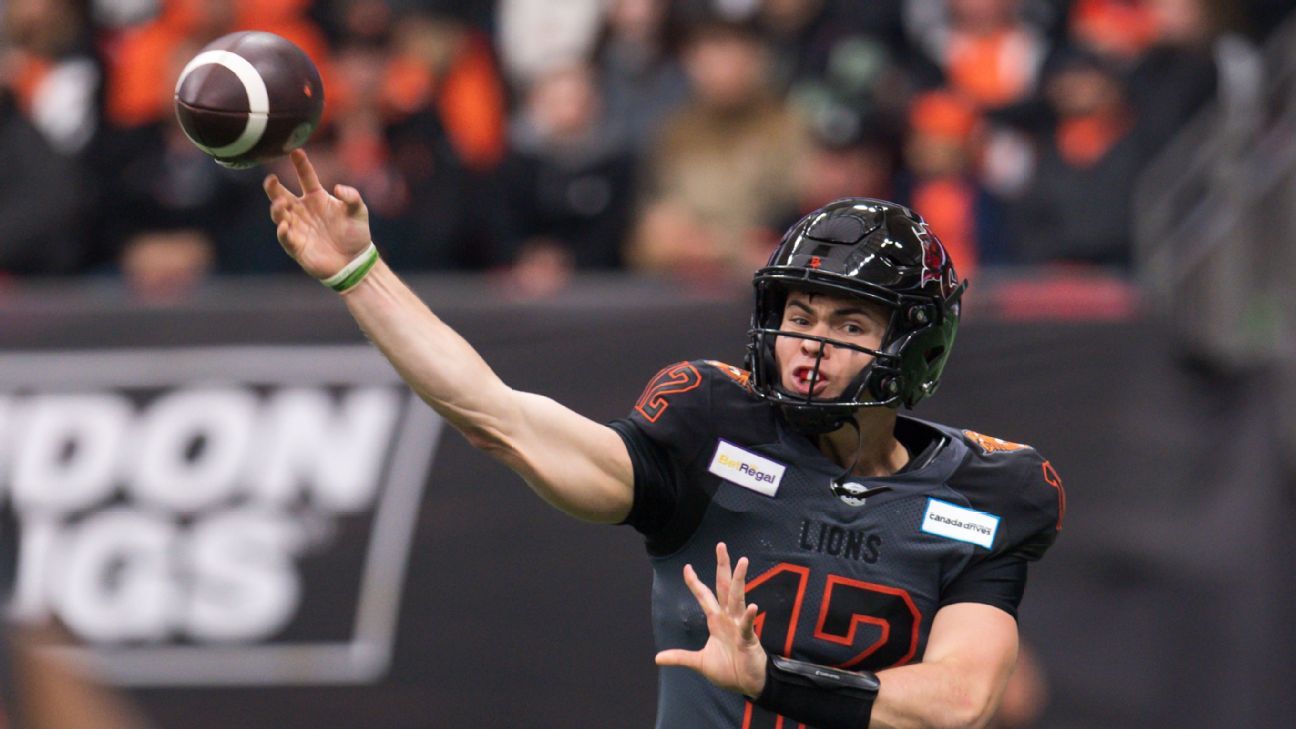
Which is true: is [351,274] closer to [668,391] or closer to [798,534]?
[668,391]

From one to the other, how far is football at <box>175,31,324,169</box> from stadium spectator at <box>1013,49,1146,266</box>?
17.1ft

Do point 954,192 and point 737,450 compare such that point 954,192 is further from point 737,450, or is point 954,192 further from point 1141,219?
point 737,450

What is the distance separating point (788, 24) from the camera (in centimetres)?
991

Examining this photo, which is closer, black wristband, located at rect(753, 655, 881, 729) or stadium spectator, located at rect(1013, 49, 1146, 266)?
black wristband, located at rect(753, 655, 881, 729)

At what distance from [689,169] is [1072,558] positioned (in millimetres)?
2567

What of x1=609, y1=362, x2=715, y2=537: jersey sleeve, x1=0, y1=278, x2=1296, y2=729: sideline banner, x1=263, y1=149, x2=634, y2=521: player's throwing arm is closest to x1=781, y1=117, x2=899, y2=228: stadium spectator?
x1=0, y1=278, x2=1296, y2=729: sideline banner

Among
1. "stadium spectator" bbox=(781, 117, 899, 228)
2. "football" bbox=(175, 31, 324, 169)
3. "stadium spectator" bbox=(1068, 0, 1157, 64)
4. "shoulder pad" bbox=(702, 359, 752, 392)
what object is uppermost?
"stadium spectator" bbox=(1068, 0, 1157, 64)

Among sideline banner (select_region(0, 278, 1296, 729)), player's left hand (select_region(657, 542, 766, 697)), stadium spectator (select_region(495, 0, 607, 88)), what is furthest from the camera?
stadium spectator (select_region(495, 0, 607, 88))

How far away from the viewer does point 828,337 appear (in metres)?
4.36

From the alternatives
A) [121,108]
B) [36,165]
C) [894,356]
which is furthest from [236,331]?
[894,356]

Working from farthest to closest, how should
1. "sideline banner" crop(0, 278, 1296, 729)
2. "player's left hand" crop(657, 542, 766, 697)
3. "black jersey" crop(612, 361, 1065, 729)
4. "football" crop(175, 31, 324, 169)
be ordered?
"sideline banner" crop(0, 278, 1296, 729) → "black jersey" crop(612, 361, 1065, 729) → "football" crop(175, 31, 324, 169) → "player's left hand" crop(657, 542, 766, 697)

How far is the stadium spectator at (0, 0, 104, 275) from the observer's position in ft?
29.6

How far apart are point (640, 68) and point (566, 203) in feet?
3.64

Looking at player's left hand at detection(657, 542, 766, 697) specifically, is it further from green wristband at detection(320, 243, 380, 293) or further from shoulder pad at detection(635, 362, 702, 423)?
green wristband at detection(320, 243, 380, 293)
